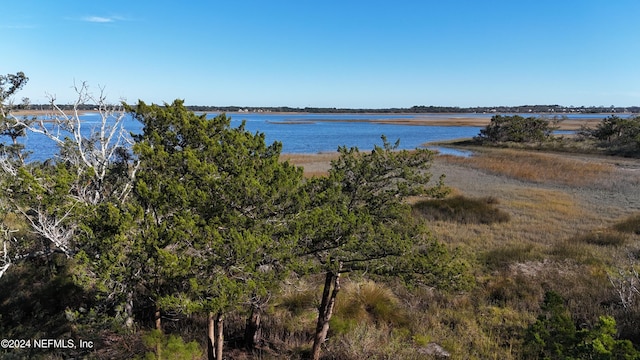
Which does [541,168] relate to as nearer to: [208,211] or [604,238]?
[604,238]

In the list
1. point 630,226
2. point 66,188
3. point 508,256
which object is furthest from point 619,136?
point 66,188

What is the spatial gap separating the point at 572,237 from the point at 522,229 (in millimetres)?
2096

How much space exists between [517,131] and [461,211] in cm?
5070

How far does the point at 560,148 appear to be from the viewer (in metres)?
55.1

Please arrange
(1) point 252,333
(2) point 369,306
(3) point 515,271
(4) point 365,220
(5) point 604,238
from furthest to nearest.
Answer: (5) point 604,238 → (3) point 515,271 → (2) point 369,306 → (1) point 252,333 → (4) point 365,220

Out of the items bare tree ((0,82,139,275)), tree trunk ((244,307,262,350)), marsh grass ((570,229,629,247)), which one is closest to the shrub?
marsh grass ((570,229,629,247))

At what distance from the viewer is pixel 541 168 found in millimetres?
38125

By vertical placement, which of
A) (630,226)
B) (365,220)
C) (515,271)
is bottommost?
(515,271)

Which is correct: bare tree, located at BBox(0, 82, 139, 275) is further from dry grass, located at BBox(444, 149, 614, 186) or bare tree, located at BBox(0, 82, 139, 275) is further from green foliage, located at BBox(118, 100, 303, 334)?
dry grass, located at BBox(444, 149, 614, 186)

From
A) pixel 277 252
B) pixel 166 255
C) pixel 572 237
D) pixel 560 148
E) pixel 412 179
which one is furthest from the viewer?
pixel 560 148

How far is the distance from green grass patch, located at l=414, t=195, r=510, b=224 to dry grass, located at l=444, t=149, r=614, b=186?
1470 cm

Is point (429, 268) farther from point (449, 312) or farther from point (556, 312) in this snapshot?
point (449, 312)

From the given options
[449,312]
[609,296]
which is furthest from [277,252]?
[609,296]

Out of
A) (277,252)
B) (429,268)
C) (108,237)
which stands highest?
(108,237)
